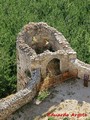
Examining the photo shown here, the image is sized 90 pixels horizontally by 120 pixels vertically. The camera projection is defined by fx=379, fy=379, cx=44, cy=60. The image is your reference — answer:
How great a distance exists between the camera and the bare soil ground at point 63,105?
23.8 m

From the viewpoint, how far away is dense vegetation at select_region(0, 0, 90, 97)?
3578 centimetres

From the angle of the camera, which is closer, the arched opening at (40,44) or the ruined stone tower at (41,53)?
the ruined stone tower at (41,53)

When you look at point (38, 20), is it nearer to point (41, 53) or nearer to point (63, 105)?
point (41, 53)

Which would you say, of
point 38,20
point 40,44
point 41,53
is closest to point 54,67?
point 41,53

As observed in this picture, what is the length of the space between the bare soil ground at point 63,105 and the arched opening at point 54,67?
113 centimetres

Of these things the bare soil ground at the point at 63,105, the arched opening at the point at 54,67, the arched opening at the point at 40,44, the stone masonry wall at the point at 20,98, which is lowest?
the bare soil ground at the point at 63,105

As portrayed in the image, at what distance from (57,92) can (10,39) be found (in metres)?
15.5

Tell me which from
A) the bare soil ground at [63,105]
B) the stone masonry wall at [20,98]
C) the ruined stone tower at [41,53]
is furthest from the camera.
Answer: the ruined stone tower at [41,53]

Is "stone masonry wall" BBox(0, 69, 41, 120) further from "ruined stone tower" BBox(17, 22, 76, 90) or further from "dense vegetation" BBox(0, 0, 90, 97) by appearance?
"dense vegetation" BBox(0, 0, 90, 97)

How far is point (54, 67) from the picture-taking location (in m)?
27.5

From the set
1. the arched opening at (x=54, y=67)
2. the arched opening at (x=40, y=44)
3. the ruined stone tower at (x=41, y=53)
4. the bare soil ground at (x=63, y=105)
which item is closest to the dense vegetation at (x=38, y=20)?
the arched opening at (x=40, y=44)

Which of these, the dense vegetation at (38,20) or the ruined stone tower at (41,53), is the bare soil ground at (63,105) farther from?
the dense vegetation at (38,20)

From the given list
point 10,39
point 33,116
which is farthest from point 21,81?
point 10,39

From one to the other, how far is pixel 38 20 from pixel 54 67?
1865 centimetres
